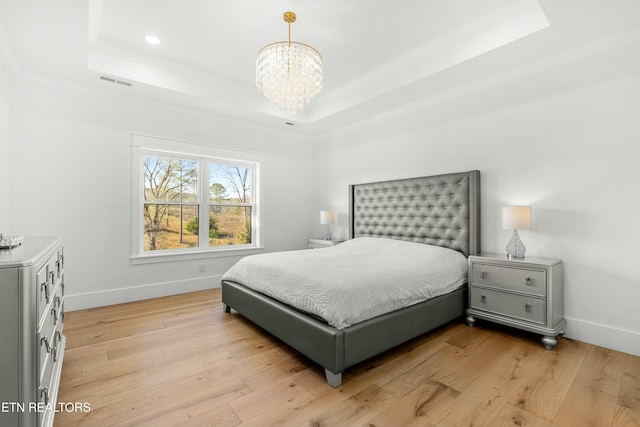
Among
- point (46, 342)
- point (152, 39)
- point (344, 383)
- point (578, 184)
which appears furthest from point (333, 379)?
point (152, 39)

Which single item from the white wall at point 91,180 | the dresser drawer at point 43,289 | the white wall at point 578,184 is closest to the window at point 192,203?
the white wall at point 91,180

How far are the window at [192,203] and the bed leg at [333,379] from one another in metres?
2.84

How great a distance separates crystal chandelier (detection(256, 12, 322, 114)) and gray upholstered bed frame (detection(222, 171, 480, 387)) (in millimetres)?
1795

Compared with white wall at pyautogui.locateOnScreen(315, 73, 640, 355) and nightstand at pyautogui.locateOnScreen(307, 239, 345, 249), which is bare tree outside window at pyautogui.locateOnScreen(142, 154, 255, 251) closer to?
nightstand at pyautogui.locateOnScreen(307, 239, 345, 249)

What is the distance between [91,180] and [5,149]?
0.71 metres

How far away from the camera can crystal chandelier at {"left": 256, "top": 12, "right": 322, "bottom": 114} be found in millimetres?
A: 2416

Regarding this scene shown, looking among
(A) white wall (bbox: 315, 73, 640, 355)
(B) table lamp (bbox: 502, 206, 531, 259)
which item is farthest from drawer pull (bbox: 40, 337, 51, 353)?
(A) white wall (bbox: 315, 73, 640, 355)

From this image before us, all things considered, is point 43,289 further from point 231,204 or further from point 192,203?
point 231,204

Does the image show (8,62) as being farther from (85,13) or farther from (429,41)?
(429,41)

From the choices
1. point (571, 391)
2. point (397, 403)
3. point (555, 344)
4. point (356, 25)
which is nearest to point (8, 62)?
point (356, 25)

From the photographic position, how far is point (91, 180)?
3309 millimetres

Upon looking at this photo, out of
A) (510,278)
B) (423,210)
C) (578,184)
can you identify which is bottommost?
(510,278)

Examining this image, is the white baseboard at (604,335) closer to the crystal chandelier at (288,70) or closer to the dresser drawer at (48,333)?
the crystal chandelier at (288,70)

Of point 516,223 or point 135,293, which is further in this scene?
point 135,293
